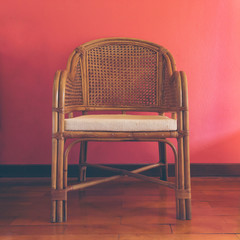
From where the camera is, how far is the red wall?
5.95ft

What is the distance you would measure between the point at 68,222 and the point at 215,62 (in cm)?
144

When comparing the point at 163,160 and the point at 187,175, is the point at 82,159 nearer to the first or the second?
the point at 163,160

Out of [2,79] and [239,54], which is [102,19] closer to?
[2,79]

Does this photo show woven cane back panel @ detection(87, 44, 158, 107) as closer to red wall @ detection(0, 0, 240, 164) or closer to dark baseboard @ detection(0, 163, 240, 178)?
red wall @ detection(0, 0, 240, 164)

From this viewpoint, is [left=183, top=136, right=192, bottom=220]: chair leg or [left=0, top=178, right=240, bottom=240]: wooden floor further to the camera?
[left=183, top=136, right=192, bottom=220]: chair leg

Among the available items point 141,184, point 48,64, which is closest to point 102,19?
point 48,64

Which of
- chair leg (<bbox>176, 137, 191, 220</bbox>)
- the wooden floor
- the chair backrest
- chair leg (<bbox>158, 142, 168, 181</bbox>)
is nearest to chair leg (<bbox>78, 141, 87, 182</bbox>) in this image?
the wooden floor

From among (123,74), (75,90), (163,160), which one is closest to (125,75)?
(123,74)

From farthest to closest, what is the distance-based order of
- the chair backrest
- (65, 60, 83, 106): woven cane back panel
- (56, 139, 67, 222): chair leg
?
the chair backrest, (65, 60, 83, 106): woven cane back panel, (56, 139, 67, 222): chair leg

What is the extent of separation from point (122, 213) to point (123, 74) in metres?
0.85

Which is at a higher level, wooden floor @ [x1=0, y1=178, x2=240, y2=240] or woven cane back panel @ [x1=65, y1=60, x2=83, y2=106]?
woven cane back panel @ [x1=65, y1=60, x2=83, y2=106]

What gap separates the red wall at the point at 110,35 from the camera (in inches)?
71.4

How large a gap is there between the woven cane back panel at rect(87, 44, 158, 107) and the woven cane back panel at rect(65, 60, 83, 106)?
93mm

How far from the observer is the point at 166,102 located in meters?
1.52
